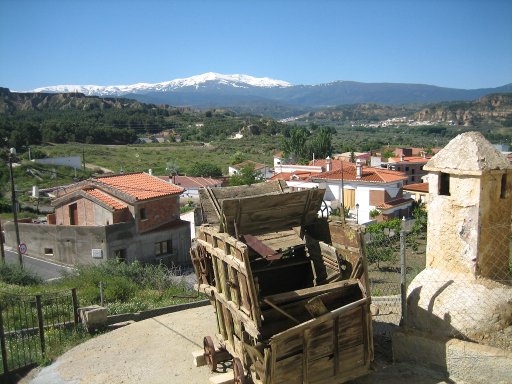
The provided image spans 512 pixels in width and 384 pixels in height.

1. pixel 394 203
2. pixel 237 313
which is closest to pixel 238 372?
pixel 237 313

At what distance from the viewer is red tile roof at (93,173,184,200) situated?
24797 mm

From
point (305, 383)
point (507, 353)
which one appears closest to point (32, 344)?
point (305, 383)

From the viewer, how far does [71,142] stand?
8994 cm

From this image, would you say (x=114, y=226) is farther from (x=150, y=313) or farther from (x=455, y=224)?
(x=455, y=224)

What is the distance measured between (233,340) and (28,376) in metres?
3.60

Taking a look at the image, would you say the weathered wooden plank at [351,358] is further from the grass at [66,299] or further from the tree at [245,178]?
the tree at [245,178]

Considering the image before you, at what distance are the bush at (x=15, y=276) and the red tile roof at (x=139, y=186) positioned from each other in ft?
27.7

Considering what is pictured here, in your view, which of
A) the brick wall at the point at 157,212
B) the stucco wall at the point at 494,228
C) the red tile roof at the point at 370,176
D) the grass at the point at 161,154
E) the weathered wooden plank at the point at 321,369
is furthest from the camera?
the grass at the point at 161,154

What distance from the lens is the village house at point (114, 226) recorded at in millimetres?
23766

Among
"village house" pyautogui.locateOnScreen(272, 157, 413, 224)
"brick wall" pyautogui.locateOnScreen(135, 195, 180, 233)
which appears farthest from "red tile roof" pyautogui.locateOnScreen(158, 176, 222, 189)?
"brick wall" pyautogui.locateOnScreen(135, 195, 180, 233)

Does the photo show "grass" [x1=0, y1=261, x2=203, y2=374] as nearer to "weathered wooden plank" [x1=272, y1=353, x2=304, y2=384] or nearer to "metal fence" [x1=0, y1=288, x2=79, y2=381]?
"metal fence" [x1=0, y1=288, x2=79, y2=381]

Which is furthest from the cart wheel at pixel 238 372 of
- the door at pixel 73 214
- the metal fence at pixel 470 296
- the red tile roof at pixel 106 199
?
the door at pixel 73 214

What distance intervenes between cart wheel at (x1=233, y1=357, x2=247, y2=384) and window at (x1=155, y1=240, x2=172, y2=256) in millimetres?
19935

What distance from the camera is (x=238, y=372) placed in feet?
19.6
